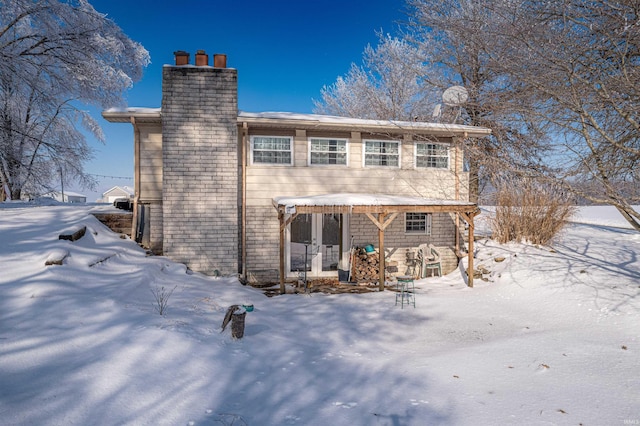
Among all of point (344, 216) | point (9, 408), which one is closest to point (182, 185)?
point (344, 216)

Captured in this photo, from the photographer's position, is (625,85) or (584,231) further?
(584,231)

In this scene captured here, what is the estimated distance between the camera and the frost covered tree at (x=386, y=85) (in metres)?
18.9

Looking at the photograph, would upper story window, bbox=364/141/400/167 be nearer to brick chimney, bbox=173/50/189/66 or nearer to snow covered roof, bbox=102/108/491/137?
snow covered roof, bbox=102/108/491/137

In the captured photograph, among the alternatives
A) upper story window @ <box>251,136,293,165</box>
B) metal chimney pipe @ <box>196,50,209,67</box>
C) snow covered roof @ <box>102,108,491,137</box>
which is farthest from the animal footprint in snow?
metal chimney pipe @ <box>196,50,209,67</box>

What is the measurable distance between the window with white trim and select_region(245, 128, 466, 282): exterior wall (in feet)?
0.53

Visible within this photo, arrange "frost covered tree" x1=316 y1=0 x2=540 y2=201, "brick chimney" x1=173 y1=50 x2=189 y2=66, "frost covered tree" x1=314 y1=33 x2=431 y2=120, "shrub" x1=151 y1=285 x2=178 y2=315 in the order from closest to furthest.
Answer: "shrub" x1=151 y1=285 x2=178 y2=315, "brick chimney" x1=173 y1=50 x2=189 y2=66, "frost covered tree" x1=316 y1=0 x2=540 y2=201, "frost covered tree" x1=314 y1=33 x2=431 y2=120

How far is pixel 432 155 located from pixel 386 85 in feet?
38.4

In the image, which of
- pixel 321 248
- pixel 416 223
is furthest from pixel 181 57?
pixel 416 223

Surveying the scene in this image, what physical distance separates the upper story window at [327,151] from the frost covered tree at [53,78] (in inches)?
309

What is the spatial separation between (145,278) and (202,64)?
233 inches

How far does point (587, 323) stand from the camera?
6.09m

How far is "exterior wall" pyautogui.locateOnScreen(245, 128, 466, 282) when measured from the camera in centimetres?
971

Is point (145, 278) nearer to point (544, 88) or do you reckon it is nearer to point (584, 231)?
point (544, 88)

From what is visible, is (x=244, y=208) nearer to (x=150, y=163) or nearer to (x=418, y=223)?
(x=150, y=163)
